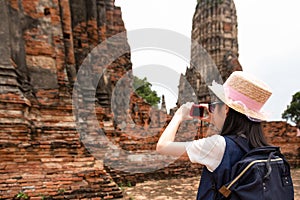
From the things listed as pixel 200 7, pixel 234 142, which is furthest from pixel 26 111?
pixel 200 7

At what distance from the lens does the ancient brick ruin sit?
345cm

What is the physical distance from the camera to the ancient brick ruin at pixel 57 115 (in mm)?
3454

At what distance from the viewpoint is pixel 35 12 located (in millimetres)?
4789

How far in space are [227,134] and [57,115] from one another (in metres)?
3.93

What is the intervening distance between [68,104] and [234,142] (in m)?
4.06

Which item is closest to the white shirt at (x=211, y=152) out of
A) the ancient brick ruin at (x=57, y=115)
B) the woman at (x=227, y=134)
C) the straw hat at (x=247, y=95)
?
the woman at (x=227, y=134)

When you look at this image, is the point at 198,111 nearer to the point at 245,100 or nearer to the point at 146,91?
the point at 245,100

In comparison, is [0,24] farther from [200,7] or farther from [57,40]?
[200,7]

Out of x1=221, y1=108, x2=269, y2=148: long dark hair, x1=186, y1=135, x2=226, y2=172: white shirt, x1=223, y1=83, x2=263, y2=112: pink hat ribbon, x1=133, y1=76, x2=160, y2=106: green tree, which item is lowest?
x1=186, y1=135, x2=226, y2=172: white shirt

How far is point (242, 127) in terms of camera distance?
3.54 feet

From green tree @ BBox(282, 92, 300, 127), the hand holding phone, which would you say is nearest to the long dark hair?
the hand holding phone

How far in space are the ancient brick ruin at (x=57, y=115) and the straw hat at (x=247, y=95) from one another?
9.57 feet

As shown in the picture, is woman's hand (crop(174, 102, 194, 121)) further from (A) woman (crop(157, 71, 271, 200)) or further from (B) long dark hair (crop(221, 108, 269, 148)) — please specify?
(B) long dark hair (crop(221, 108, 269, 148))

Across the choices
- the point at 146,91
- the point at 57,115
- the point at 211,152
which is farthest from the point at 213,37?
the point at 211,152
